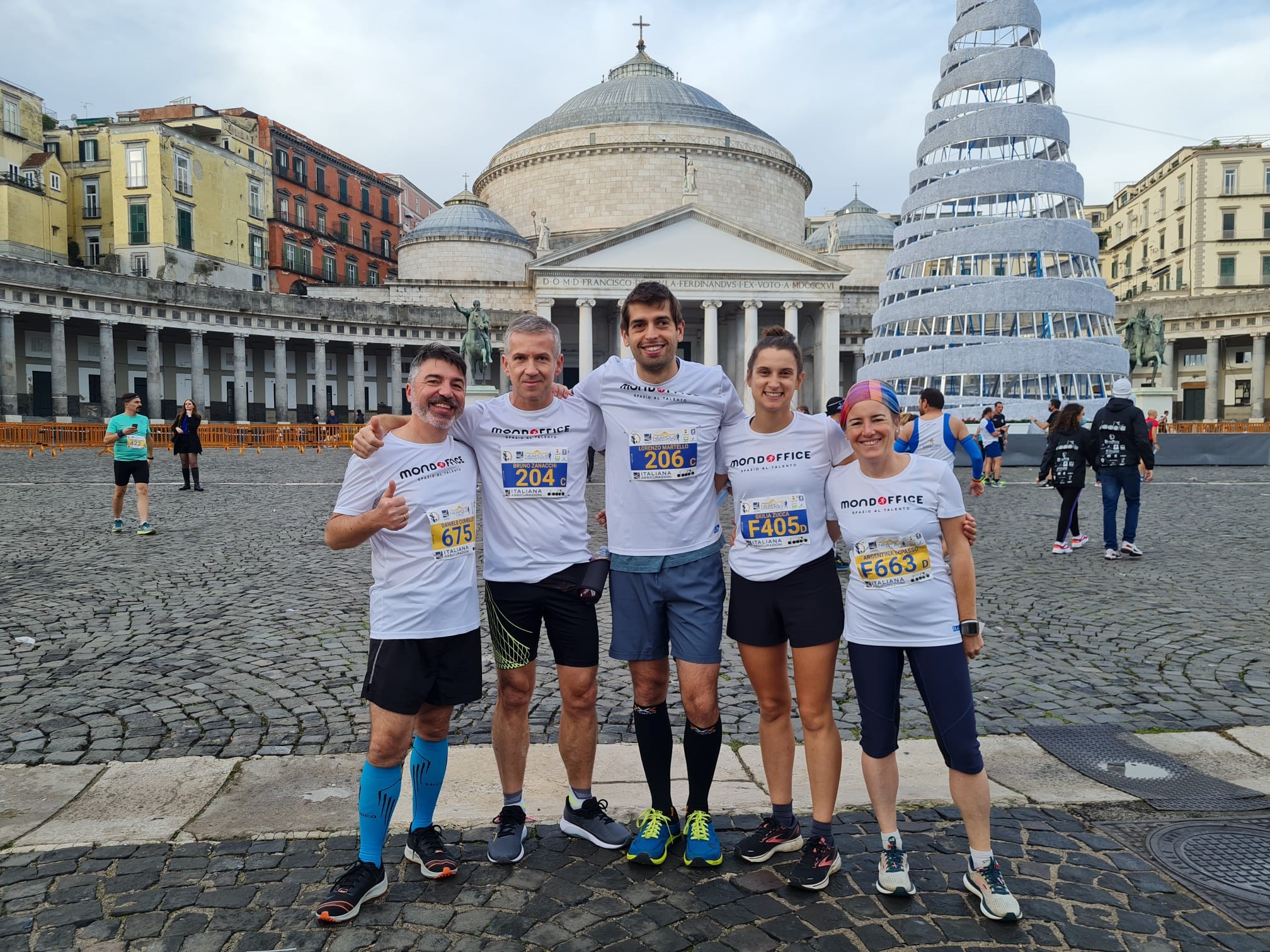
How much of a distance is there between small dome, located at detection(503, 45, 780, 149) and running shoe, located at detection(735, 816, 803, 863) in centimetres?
5854

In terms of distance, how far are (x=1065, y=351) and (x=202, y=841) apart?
2907cm

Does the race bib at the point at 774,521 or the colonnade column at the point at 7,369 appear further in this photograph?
the colonnade column at the point at 7,369

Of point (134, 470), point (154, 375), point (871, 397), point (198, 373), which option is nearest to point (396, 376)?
point (198, 373)

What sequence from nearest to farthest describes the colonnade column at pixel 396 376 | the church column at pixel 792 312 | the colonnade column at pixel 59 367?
the colonnade column at pixel 59 367, the church column at pixel 792 312, the colonnade column at pixel 396 376

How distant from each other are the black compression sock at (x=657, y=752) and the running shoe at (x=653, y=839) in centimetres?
4

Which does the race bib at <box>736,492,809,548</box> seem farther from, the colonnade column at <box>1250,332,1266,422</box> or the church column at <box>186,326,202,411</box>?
the colonnade column at <box>1250,332,1266,422</box>

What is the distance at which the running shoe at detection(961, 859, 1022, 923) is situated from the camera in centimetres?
266

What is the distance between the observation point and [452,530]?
3.07 m

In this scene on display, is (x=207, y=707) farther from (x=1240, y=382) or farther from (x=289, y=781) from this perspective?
(x=1240, y=382)

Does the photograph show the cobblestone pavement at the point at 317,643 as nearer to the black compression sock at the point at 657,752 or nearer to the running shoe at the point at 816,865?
the black compression sock at the point at 657,752

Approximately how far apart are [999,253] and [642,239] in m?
21.8

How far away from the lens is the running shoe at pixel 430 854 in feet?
9.74

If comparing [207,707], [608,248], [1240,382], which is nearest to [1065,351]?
[608,248]

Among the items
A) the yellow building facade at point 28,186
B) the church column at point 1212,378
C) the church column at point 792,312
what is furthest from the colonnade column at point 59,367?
the church column at point 1212,378
